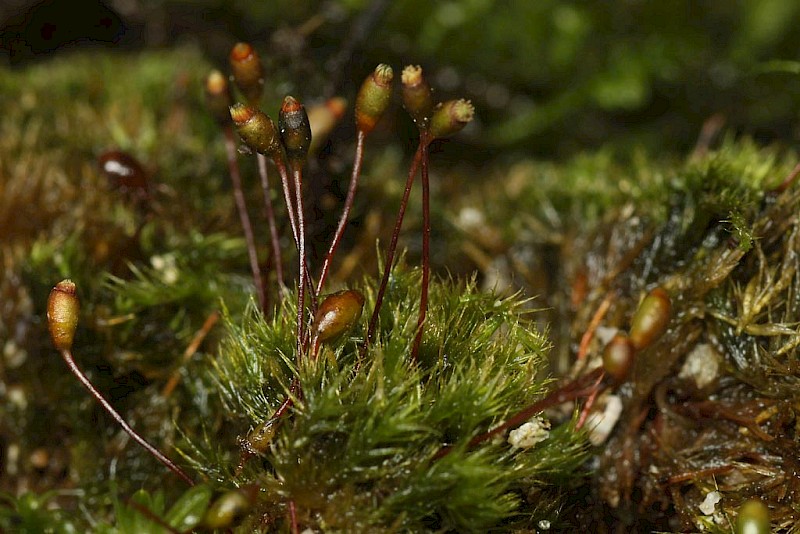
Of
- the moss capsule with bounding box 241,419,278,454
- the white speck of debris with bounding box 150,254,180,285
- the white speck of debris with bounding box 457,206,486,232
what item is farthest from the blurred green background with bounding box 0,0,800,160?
the moss capsule with bounding box 241,419,278,454

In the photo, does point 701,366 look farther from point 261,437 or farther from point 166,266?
point 166,266

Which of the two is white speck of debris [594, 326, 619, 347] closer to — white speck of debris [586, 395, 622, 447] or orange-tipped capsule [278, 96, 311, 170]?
white speck of debris [586, 395, 622, 447]

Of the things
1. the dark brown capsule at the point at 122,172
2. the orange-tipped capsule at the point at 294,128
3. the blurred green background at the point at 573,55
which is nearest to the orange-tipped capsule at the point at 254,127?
the orange-tipped capsule at the point at 294,128

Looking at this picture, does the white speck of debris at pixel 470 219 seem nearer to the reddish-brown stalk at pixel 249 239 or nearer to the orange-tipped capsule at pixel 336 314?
the reddish-brown stalk at pixel 249 239

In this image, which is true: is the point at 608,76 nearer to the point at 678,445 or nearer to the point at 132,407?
the point at 678,445

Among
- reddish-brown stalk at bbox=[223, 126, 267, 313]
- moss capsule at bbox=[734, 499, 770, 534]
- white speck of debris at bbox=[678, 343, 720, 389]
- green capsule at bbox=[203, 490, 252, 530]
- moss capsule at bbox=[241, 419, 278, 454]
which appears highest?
reddish-brown stalk at bbox=[223, 126, 267, 313]

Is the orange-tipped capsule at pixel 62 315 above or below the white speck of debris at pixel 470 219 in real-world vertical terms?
above
